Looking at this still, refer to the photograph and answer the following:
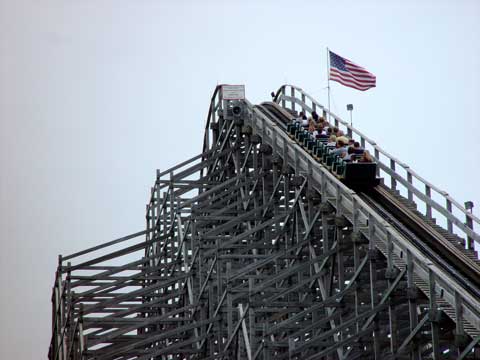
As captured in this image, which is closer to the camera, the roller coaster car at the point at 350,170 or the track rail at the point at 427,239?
the track rail at the point at 427,239

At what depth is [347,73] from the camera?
4397 cm

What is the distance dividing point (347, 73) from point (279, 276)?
11814mm

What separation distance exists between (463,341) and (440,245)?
21.2 ft

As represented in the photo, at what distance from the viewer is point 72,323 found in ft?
138

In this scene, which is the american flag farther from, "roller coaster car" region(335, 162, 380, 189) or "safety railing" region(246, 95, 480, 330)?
"roller coaster car" region(335, 162, 380, 189)

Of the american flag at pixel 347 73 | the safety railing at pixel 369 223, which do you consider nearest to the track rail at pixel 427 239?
the safety railing at pixel 369 223

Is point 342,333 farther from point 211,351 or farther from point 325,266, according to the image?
point 211,351

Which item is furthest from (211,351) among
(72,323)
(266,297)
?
(72,323)

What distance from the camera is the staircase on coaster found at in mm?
30344

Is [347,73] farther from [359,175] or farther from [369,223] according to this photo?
[369,223]

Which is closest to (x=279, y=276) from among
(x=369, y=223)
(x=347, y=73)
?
(x=369, y=223)

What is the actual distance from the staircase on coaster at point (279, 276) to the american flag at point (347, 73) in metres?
1.31

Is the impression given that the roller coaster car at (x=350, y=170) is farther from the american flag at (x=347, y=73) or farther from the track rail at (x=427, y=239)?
the american flag at (x=347, y=73)

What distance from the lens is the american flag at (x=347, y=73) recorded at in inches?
1720
